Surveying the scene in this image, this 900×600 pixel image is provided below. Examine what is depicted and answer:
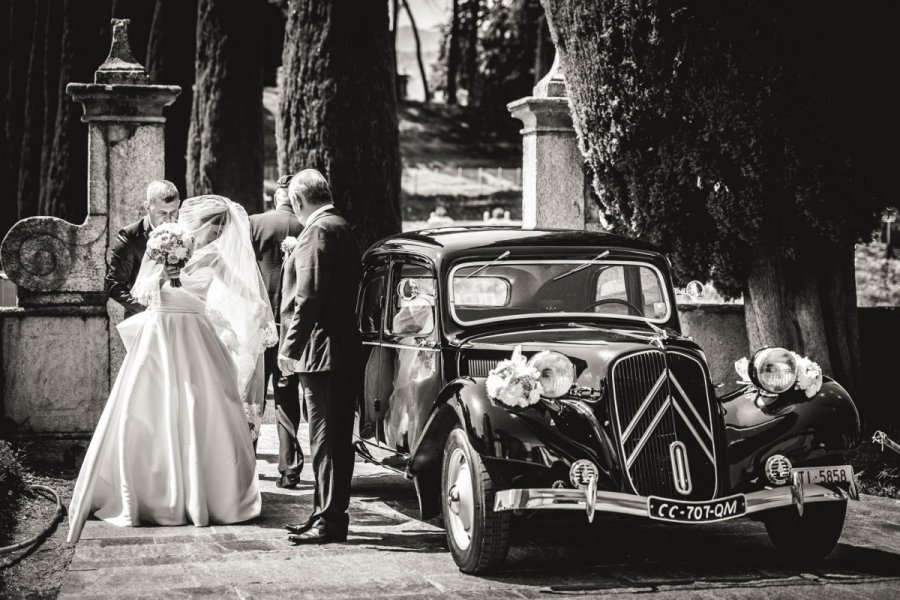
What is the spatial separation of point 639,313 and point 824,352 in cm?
282

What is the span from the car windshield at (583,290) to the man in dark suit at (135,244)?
221 cm

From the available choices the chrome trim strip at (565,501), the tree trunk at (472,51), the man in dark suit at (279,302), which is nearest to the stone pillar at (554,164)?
the man in dark suit at (279,302)

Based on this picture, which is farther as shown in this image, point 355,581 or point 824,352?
point 824,352

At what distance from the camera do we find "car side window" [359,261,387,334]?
7.58 m

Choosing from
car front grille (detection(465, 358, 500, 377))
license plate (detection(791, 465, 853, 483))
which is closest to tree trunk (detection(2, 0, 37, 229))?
car front grille (detection(465, 358, 500, 377))

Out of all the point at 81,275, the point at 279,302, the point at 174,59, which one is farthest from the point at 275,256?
the point at 174,59

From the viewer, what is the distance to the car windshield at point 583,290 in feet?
22.9

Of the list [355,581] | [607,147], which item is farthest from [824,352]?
[355,581]

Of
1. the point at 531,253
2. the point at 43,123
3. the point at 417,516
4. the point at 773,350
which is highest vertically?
the point at 43,123

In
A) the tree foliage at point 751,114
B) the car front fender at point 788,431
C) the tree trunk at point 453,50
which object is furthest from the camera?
the tree trunk at point 453,50

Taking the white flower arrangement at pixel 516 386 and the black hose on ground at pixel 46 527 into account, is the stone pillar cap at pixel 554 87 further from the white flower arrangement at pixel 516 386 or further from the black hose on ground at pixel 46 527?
the black hose on ground at pixel 46 527

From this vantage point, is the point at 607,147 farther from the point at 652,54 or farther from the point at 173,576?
the point at 173,576

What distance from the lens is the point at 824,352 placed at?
914 cm

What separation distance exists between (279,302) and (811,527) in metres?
4.08
